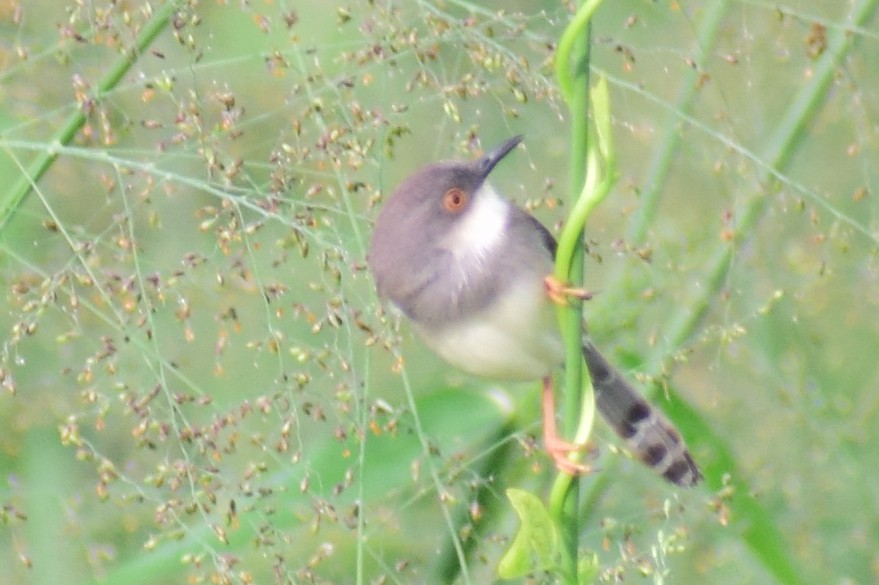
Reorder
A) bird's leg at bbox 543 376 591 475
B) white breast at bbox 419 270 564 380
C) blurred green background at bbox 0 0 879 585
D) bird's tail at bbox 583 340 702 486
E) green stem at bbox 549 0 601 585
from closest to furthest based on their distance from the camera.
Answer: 1. green stem at bbox 549 0 601 585
2. bird's leg at bbox 543 376 591 475
3. blurred green background at bbox 0 0 879 585
4. white breast at bbox 419 270 564 380
5. bird's tail at bbox 583 340 702 486

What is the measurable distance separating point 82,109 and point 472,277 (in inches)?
34.2

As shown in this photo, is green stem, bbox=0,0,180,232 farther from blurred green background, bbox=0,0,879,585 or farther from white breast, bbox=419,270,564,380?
white breast, bbox=419,270,564,380

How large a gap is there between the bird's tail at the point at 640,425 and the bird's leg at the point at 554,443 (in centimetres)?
14

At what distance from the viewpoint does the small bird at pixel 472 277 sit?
262 cm

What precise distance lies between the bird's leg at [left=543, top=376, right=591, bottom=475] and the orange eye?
0.46 metres

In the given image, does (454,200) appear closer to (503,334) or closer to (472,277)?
(472,277)

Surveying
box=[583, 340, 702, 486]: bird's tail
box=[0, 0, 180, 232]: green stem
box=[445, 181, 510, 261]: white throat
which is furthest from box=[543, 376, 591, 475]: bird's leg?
box=[0, 0, 180, 232]: green stem

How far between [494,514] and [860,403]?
1.89 metres

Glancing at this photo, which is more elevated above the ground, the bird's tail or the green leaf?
the green leaf

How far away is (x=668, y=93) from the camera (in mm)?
4305

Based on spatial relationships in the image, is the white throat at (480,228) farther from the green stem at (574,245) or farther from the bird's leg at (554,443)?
the green stem at (574,245)

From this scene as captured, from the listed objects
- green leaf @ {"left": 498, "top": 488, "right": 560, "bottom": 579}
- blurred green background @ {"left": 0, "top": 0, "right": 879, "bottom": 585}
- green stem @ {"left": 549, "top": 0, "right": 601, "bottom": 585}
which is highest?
green stem @ {"left": 549, "top": 0, "right": 601, "bottom": 585}

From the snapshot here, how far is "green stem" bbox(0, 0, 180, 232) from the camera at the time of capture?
243 cm

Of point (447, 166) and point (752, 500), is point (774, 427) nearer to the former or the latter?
point (752, 500)
